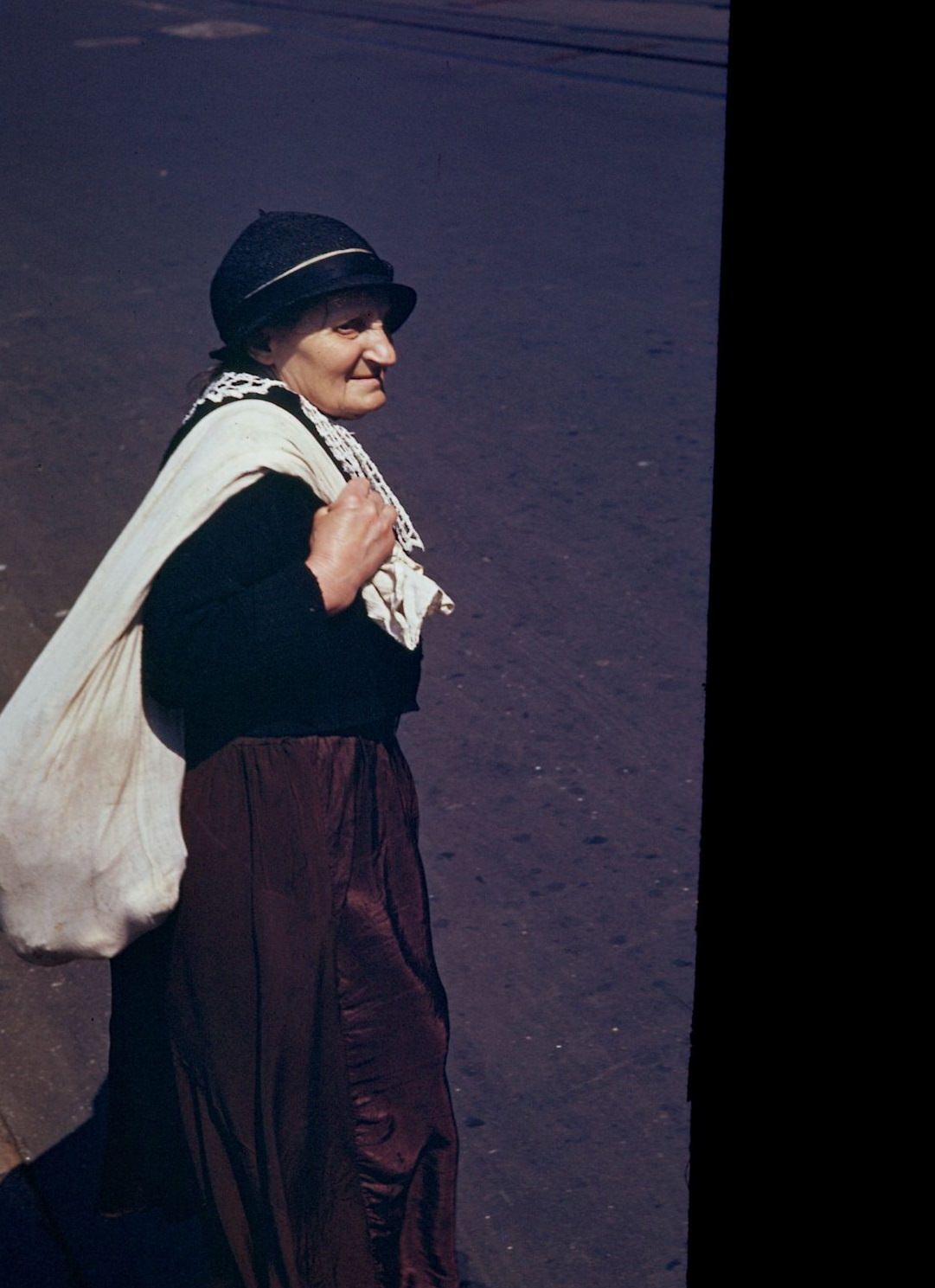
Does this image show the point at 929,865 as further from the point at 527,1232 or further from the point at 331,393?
the point at 527,1232

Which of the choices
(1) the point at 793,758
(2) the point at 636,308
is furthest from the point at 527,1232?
(2) the point at 636,308

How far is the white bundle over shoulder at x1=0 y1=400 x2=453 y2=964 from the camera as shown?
2.53 m

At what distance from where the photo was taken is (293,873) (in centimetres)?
277

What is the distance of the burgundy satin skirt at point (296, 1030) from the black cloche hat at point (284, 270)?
0.68m

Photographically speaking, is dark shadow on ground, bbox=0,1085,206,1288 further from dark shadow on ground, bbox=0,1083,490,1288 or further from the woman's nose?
the woman's nose

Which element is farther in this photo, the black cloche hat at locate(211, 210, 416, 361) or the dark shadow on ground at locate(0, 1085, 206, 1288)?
the dark shadow on ground at locate(0, 1085, 206, 1288)

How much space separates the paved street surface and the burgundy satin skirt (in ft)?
1.70

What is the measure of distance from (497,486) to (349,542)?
162 inches

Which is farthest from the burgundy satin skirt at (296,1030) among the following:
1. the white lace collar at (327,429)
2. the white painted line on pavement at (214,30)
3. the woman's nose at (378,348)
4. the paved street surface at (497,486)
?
the white painted line on pavement at (214,30)

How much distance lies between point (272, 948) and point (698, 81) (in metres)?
11.2

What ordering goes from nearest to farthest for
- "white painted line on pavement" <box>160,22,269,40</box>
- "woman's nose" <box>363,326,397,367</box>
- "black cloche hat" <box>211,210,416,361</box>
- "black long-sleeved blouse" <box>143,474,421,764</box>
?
"black long-sleeved blouse" <box>143,474,421,764</box> < "black cloche hat" <box>211,210,416,361</box> < "woman's nose" <box>363,326,397,367</box> < "white painted line on pavement" <box>160,22,269,40</box>

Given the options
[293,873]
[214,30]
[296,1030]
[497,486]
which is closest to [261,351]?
[293,873]

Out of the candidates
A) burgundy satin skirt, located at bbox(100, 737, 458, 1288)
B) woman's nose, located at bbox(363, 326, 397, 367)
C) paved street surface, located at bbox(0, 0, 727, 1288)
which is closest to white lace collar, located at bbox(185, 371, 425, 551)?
woman's nose, located at bbox(363, 326, 397, 367)

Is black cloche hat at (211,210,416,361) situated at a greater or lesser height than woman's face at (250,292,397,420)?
greater
